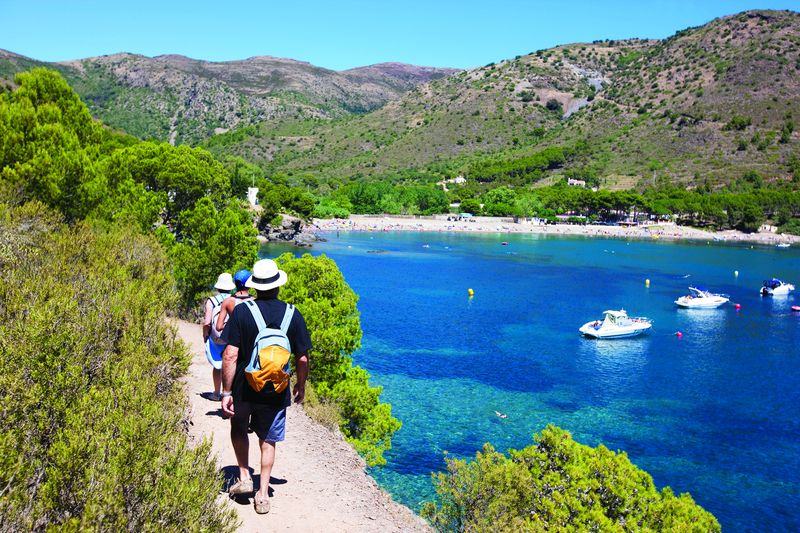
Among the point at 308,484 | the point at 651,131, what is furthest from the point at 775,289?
the point at 651,131

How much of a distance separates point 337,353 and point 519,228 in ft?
396

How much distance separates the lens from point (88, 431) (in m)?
4.92

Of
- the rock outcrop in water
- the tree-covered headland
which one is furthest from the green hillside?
the tree-covered headland

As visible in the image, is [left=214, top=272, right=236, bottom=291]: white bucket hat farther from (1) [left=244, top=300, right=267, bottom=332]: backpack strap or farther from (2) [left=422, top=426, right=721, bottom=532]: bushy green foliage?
(2) [left=422, top=426, right=721, bottom=532]: bushy green foliage

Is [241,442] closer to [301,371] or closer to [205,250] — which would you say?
[301,371]

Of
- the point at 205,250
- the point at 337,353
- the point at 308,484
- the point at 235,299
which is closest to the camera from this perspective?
the point at 308,484

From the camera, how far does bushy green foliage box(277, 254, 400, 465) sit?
17.5 metres

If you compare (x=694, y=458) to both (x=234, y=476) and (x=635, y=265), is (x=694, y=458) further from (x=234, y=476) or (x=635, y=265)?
(x=635, y=265)

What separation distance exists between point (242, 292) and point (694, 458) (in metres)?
20.4

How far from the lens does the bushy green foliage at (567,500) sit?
1026 centimetres

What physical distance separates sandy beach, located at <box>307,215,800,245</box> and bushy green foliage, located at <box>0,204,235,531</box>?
104m

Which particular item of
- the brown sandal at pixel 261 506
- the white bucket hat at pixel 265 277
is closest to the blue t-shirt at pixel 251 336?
the white bucket hat at pixel 265 277

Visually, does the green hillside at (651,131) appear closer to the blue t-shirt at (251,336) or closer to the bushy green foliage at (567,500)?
the bushy green foliage at (567,500)

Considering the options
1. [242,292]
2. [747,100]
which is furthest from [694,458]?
[747,100]
